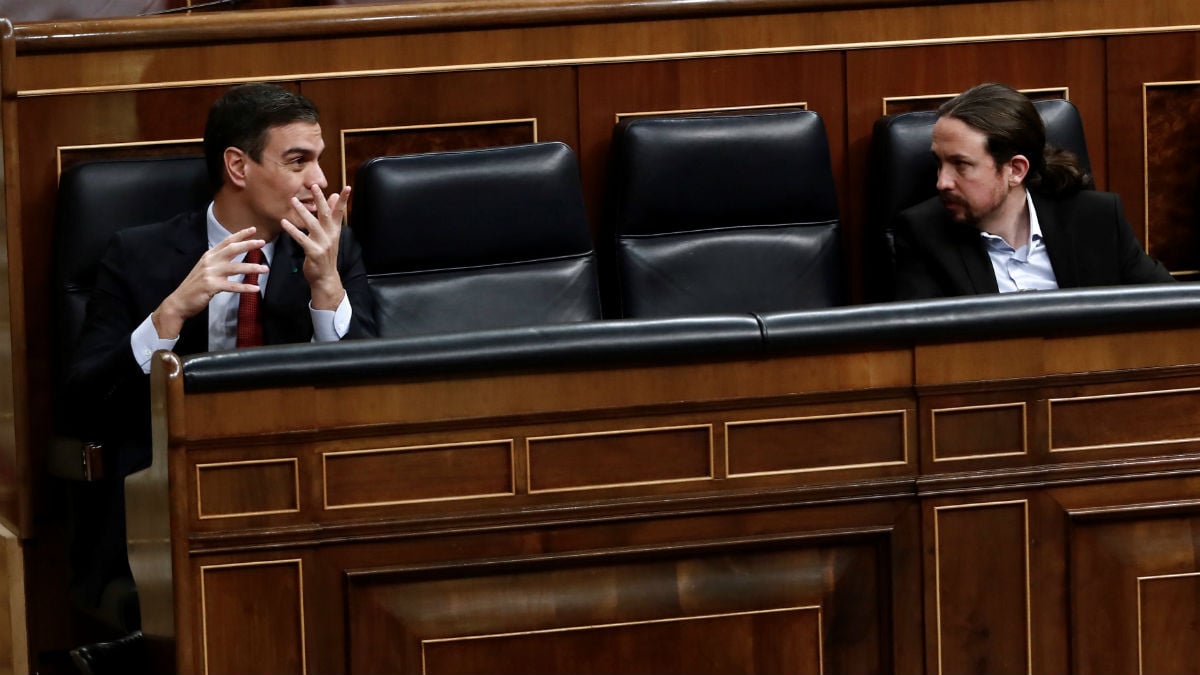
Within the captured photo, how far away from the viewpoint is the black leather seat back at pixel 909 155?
1.52m

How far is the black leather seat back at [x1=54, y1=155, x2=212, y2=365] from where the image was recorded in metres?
1.33

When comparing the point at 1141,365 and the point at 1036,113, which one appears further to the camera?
the point at 1036,113

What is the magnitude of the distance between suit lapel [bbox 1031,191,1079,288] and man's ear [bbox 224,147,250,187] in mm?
706

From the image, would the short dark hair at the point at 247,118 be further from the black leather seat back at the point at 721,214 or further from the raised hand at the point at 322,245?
the black leather seat back at the point at 721,214

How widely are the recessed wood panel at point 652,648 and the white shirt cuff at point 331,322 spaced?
13.9 inches

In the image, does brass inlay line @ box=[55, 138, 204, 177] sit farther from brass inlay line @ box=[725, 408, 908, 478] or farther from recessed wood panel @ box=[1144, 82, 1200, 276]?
recessed wood panel @ box=[1144, 82, 1200, 276]

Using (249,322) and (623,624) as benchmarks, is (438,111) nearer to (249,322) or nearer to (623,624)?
(249,322)

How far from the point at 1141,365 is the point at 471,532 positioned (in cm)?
45

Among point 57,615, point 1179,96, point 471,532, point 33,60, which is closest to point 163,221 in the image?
point 33,60

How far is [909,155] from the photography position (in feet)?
5.00

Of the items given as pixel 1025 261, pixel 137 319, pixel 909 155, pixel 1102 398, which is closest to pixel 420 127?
pixel 137 319

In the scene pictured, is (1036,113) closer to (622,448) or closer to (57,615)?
(622,448)

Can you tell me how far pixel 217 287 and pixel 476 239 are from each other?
319 mm

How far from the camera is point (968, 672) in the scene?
3.40 ft
